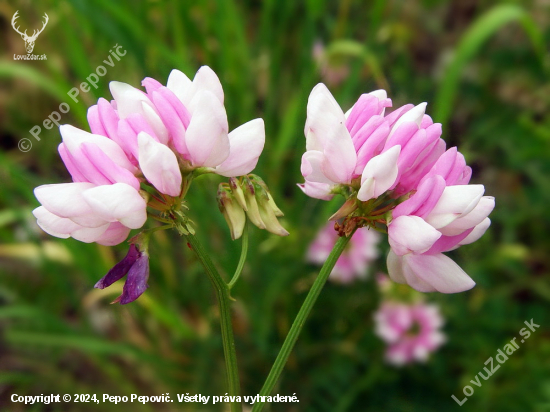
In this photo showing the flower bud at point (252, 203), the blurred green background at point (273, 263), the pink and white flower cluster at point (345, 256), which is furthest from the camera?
the pink and white flower cluster at point (345, 256)

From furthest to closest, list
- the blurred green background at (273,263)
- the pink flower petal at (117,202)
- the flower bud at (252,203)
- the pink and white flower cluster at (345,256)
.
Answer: the pink and white flower cluster at (345,256) < the blurred green background at (273,263) < the flower bud at (252,203) < the pink flower petal at (117,202)

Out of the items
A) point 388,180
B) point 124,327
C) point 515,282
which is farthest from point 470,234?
point 124,327

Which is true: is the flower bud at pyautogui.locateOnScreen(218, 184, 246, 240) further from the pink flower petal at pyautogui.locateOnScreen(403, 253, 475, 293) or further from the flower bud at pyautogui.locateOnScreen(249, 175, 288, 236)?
the pink flower petal at pyautogui.locateOnScreen(403, 253, 475, 293)

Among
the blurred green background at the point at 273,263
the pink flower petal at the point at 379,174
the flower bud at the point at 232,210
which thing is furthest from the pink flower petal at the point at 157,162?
the blurred green background at the point at 273,263

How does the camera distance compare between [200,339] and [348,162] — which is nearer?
[348,162]

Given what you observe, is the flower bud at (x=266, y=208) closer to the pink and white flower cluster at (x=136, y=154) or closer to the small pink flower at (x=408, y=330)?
the pink and white flower cluster at (x=136, y=154)

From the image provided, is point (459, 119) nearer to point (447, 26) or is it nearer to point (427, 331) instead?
point (447, 26)
